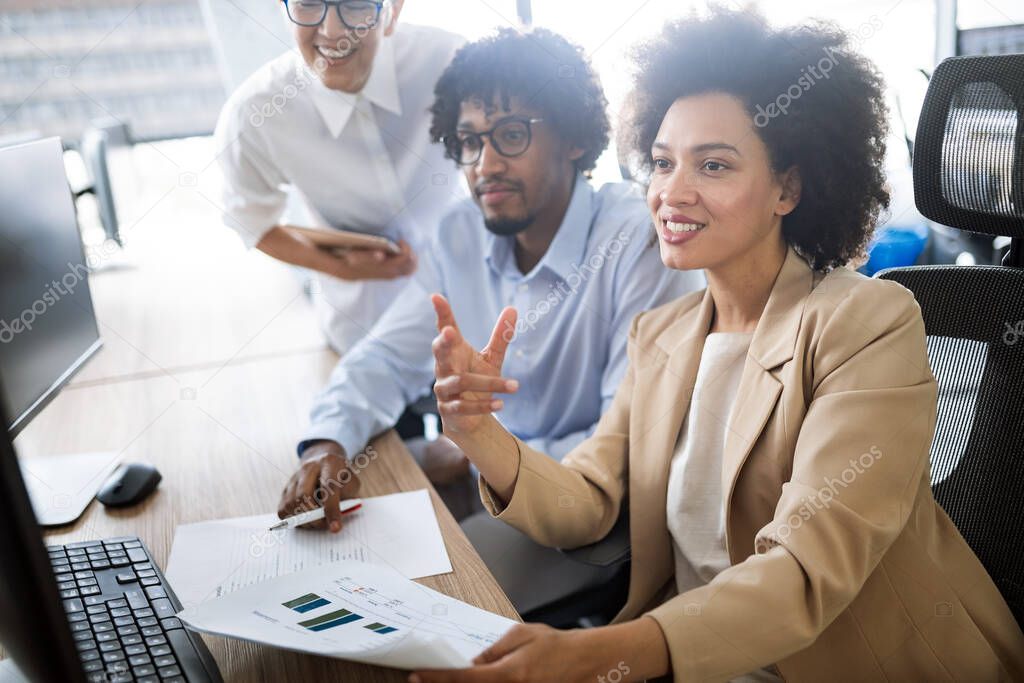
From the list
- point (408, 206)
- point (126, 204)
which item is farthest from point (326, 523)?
point (126, 204)

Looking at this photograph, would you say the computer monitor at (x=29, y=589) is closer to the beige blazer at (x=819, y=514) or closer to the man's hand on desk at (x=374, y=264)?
the beige blazer at (x=819, y=514)

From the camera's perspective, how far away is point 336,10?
1.74 meters

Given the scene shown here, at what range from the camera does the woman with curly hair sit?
3.08 feet

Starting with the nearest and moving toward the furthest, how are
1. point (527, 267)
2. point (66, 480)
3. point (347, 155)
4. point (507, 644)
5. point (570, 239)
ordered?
point (507, 644) → point (66, 480) → point (570, 239) → point (527, 267) → point (347, 155)

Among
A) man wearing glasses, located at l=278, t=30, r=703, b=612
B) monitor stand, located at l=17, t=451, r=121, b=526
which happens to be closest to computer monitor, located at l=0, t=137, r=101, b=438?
monitor stand, located at l=17, t=451, r=121, b=526

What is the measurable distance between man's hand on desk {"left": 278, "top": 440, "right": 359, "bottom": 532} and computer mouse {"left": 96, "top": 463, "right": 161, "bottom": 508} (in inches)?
9.1

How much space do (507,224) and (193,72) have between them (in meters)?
3.68

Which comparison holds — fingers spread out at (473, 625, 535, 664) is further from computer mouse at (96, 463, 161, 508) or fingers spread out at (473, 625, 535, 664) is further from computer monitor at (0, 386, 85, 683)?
computer mouse at (96, 463, 161, 508)

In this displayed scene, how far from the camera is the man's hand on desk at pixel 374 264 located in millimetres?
1974

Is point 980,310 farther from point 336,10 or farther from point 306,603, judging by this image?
point 336,10

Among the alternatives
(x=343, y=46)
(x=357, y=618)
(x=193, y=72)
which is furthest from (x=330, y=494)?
(x=193, y=72)

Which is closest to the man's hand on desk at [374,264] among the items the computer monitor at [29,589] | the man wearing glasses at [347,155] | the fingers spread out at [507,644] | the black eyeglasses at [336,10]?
the man wearing glasses at [347,155]

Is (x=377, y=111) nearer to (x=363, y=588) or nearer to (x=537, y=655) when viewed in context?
(x=363, y=588)

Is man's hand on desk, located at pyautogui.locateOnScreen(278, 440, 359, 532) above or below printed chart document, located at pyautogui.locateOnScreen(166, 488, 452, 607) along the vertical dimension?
above
